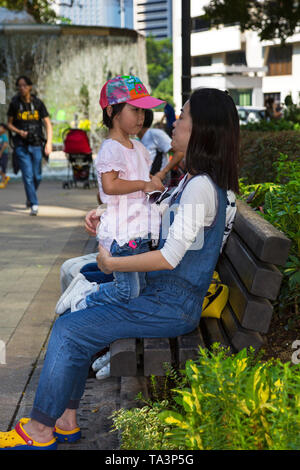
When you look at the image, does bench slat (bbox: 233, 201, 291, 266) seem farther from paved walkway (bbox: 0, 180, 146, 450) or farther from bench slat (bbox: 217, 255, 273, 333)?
paved walkway (bbox: 0, 180, 146, 450)

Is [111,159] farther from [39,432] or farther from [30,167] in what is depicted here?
[30,167]

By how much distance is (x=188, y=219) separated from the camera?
3.25 metres

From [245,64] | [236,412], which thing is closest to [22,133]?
[236,412]

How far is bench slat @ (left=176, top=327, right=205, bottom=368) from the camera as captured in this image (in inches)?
135

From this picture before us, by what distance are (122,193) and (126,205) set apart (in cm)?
22

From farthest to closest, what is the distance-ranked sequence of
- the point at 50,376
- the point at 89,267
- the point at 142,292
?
the point at 89,267 < the point at 142,292 < the point at 50,376

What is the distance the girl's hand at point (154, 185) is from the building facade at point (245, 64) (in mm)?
70839

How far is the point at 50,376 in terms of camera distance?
3.29 meters

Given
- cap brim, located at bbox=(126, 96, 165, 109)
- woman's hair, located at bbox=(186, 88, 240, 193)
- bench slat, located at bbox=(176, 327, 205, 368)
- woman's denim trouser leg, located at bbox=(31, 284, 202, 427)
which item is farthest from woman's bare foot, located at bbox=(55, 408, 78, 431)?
cap brim, located at bbox=(126, 96, 165, 109)

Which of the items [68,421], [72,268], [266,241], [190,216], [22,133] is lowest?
[68,421]

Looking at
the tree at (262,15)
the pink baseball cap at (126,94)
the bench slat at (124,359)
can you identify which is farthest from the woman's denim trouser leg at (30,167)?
the tree at (262,15)
